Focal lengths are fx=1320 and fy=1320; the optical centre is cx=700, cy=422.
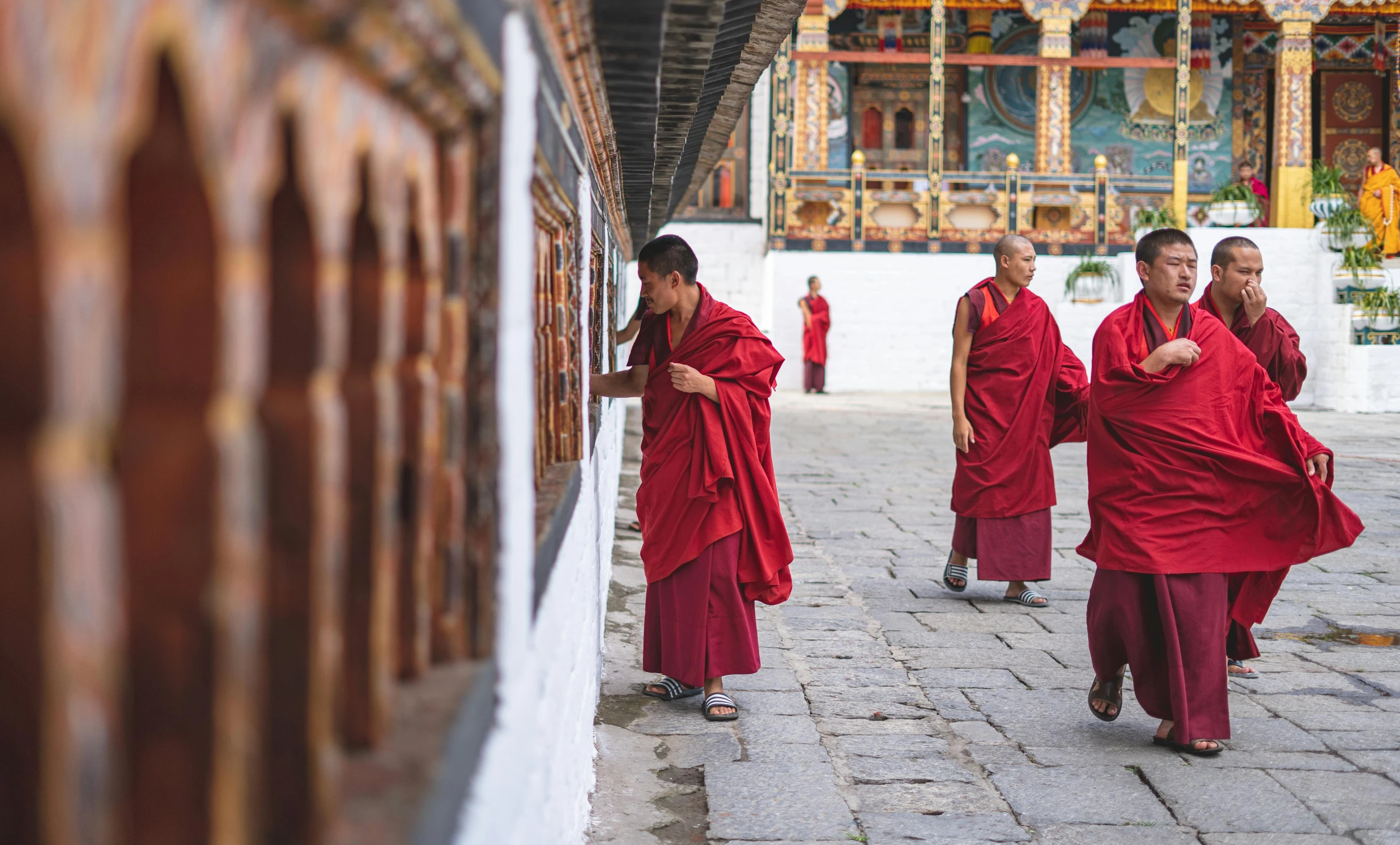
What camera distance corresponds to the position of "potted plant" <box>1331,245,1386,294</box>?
15.6 metres

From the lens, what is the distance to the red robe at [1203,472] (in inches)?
142

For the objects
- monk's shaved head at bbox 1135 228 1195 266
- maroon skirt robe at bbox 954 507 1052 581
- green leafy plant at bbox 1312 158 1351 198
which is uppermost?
green leafy plant at bbox 1312 158 1351 198

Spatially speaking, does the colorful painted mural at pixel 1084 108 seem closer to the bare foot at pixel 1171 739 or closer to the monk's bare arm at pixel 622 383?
the monk's bare arm at pixel 622 383

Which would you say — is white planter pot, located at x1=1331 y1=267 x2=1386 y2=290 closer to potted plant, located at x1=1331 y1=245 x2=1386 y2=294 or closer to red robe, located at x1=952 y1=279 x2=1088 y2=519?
potted plant, located at x1=1331 y1=245 x2=1386 y2=294

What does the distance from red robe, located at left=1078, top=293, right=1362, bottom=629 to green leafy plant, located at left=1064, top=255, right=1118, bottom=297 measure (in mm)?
13439

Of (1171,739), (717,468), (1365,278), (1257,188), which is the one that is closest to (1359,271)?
(1365,278)

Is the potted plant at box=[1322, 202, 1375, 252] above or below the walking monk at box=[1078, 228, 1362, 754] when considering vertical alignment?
above

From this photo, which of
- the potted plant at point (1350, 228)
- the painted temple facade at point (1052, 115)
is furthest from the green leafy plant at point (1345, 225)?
the painted temple facade at point (1052, 115)

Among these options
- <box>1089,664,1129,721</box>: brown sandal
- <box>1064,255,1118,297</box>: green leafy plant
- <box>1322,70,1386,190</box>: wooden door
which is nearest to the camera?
<box>1089,664,1129,721</box>: brown sandal

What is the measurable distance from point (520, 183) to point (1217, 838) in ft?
7.53

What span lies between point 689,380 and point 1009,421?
232cm

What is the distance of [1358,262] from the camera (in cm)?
1568

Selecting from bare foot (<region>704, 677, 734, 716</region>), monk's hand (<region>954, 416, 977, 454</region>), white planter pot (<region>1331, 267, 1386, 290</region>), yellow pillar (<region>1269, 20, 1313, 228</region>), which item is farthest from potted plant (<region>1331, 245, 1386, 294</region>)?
bare foot (<region>704, 677, 734, 716</region>)

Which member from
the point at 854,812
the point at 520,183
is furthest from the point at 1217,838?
the point at 520,183
